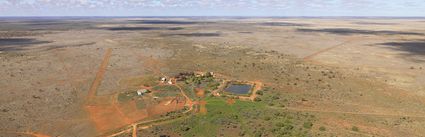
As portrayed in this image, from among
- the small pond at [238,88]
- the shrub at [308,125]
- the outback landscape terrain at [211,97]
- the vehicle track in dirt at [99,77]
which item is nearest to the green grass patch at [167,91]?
the outback landscape terrain at [211,97]

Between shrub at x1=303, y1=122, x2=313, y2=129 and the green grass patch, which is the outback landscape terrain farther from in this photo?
the green grass patch

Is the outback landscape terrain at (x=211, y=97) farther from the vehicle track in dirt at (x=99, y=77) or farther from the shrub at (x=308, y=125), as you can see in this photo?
the vehicle track in dirt at (x=99, y=77)

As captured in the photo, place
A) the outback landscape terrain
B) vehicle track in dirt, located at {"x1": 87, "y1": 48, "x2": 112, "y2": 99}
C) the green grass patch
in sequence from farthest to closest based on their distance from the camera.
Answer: vehicle track in dirt, located at {"x1": 87, "y1": 48, "x2": 112, "y2": 99}, the green grass patch, the outback landscape terrain

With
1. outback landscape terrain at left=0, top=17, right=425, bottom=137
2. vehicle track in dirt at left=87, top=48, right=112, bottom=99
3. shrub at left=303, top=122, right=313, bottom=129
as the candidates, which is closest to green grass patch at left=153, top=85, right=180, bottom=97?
outback landscape terrain at left=0, top=17, right=425, bottom=137

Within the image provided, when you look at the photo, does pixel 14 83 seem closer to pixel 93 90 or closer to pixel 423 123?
pixel 93 90

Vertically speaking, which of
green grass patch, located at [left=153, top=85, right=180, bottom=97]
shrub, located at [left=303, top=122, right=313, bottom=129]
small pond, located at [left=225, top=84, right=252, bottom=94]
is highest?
shrub, located at [left=303, top=122, right=313, bottom=129]

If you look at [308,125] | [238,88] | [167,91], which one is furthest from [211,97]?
[308,125]

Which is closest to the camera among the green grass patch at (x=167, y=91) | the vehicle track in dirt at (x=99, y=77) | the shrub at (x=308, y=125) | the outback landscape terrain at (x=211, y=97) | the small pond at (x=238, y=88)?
the shrub at (x=308, y=125)

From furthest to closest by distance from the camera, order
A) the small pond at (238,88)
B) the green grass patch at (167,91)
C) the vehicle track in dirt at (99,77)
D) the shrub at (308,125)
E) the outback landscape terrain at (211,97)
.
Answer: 1. the small pond at (238,88)
2. the vehicle track in dirt at (99,77)
3. the green grass patch at (167,91)
4. the outback landscape terrain at (211,97)
5. the shrub at (308,125)
